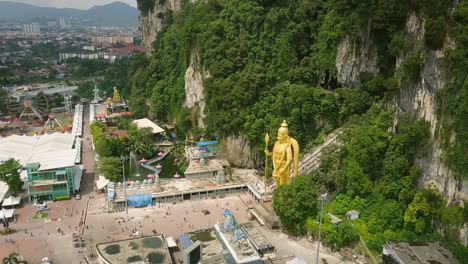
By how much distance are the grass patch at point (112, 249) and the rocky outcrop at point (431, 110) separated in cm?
2352

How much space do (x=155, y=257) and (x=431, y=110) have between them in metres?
23.3

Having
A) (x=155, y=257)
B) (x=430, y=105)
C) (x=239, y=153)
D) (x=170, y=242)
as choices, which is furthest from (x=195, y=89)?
→ (x=430, y=105)

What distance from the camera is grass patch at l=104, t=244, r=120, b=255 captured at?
3056 cm

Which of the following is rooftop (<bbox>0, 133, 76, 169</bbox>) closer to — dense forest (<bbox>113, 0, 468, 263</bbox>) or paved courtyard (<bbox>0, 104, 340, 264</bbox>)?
paved courtyard (<bbox>0, 104, 340, 264</bbox>)

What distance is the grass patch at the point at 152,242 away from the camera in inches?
1236

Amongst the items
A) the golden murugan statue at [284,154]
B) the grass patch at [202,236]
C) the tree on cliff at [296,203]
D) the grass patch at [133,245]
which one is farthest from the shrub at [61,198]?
the tree on cliff at [296,203]

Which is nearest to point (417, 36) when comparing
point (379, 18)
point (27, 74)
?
point (379, 18)

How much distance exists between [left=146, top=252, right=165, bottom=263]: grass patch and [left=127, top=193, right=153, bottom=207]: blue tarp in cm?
1106

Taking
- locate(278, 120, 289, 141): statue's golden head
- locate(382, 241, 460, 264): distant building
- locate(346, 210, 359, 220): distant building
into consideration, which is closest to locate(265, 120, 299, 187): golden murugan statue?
locate(278, 120, 289, 141): statue's golden head

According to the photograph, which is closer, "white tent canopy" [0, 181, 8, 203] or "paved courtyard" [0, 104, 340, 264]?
"paved courtyard" [0, 104, 340, 264]

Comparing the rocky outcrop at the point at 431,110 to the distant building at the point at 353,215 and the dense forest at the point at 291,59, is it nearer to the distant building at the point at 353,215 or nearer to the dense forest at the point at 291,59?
the dense forest at the point at 291,59

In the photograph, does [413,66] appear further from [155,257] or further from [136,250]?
[136,250]

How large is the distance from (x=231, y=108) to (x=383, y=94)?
1629 centimetres

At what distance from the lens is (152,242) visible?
3192 centimetres
